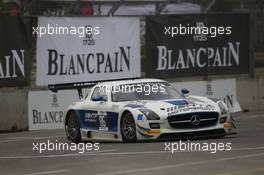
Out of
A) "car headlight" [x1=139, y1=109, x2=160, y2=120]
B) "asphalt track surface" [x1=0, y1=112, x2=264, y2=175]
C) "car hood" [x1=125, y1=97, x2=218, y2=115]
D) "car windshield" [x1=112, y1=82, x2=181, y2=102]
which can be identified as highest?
"car windshield" [x1=112, y1=82, x2=181, y2=102]

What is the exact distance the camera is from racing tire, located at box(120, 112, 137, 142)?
564 inches

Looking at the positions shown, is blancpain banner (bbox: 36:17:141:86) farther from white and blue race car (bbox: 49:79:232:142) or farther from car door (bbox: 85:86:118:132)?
car door (bbox: 85:86:118:132)

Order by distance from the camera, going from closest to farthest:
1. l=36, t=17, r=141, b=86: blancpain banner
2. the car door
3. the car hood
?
the car hood < the car door < l=36, t=17, r=141, b=86: blancpain banner

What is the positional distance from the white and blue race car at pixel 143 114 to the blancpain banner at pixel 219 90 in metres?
7.23

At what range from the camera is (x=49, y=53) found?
21031 millimetres

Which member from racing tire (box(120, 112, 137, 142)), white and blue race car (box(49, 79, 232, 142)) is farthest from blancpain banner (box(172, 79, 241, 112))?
racing tire (box(120, 112, 137, 142))

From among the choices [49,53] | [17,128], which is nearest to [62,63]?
[49,53]

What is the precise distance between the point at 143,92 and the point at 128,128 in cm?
112

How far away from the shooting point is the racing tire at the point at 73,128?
1630 centimetres

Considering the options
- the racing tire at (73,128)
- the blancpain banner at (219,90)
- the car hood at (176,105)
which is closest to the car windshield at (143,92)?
the car hood at (176,105)

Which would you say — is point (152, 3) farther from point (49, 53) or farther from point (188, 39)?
point (49, 53)

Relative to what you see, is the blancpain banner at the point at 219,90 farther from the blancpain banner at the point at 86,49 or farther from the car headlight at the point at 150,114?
the car headlight at the point at 150,114

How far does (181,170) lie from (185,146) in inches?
116

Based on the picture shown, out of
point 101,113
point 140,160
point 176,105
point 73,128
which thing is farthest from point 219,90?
point 140,160
